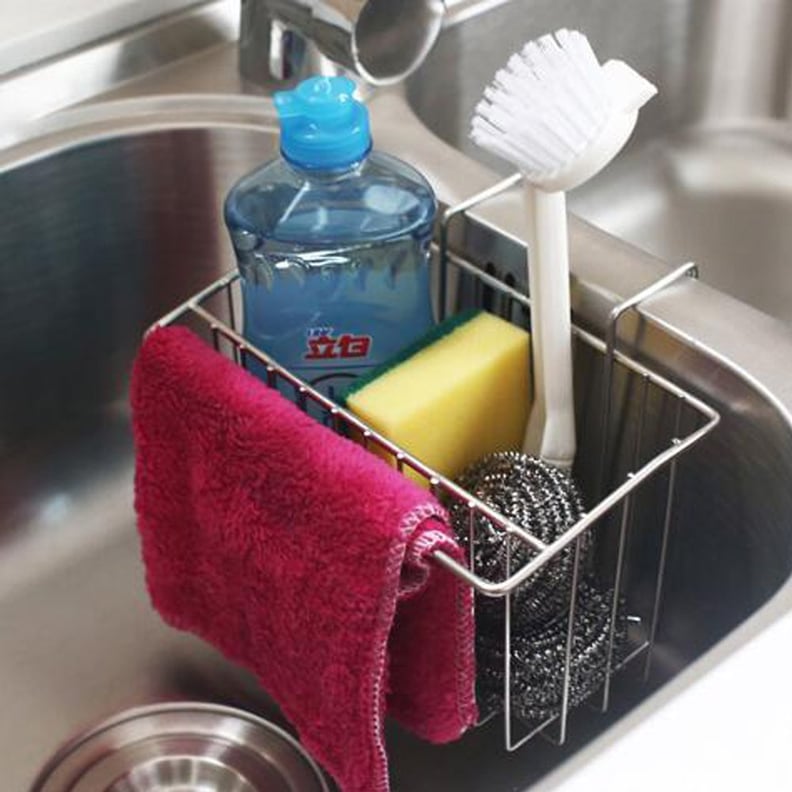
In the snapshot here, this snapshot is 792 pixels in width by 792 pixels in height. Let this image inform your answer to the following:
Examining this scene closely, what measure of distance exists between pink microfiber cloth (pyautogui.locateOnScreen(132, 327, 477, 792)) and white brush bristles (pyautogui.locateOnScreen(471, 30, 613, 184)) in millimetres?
127

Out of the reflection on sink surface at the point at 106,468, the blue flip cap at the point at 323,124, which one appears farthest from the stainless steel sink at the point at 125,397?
the blue flip cap at the point at 323,124

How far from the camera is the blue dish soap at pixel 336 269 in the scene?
0.66 metres

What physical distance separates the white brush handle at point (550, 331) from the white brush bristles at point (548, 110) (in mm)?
29

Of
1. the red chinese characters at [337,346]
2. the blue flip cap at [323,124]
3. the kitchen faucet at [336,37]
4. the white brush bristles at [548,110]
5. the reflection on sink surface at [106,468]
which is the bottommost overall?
the reflection on sink surface at [106,468]

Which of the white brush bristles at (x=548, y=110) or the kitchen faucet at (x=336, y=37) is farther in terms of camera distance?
the kitchen faucet at (x=336, y=37)

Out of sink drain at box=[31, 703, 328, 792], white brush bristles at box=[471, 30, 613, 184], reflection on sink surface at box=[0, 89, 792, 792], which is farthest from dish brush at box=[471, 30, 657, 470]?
sink drain at box=[31, 703, 328, 792]

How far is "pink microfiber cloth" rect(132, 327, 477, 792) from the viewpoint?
56 cm

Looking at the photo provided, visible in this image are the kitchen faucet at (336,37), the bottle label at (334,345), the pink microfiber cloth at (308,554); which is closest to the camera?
the pink microfiber cloth at (308,554)

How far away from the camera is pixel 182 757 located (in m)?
0.74

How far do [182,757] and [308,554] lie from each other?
0.66 feet

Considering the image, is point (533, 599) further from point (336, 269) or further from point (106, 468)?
point (106, 468)

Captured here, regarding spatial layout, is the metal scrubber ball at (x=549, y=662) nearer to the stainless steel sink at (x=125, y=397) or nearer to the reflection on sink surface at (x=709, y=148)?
the stainless steel sink at (x=125, y=397)

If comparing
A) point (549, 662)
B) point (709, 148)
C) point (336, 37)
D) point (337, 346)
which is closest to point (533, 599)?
point (549, 662)

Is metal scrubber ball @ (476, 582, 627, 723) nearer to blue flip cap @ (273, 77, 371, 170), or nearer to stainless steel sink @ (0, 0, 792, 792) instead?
stainless steel sink @ (0, 0, 792, 792)
